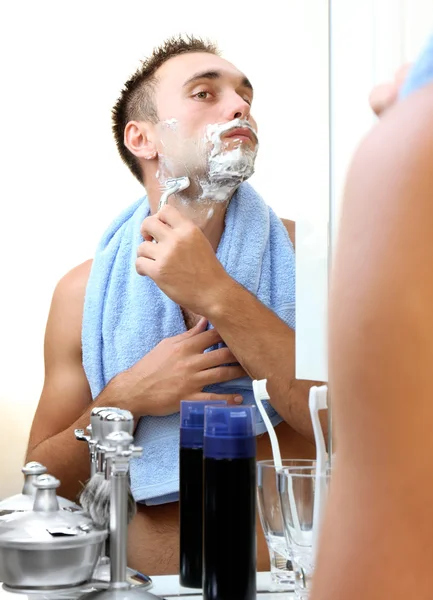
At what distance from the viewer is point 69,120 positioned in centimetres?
98

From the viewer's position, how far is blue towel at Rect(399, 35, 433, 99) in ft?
0.66

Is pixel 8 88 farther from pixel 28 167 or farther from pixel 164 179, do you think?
pixel 164 179

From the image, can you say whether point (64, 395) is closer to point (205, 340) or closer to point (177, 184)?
point (205, 340)

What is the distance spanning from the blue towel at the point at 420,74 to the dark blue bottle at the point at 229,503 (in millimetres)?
488

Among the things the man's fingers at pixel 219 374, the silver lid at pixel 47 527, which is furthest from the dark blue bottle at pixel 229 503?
the man's fingers at pixel 219 374

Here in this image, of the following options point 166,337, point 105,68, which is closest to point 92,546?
point 166,337

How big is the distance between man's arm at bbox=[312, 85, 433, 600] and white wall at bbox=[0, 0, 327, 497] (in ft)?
2.40

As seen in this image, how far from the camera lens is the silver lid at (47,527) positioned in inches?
25.9

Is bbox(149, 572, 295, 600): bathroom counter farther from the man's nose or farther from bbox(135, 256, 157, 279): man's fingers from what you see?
the man's nose

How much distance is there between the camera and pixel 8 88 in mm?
963

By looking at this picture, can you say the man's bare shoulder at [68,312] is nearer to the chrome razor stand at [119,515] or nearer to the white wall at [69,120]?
the white wall at [69,120]

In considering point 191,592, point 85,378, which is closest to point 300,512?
point 191,592

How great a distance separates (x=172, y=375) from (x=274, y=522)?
332 millimetres

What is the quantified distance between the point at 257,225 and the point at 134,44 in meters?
0.31
